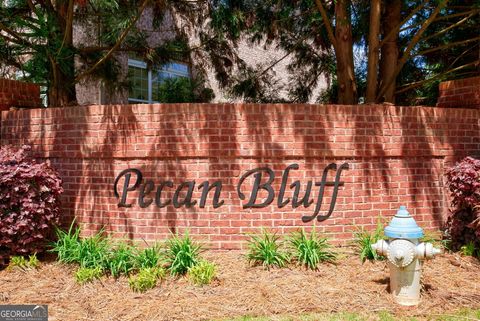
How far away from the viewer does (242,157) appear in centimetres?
601

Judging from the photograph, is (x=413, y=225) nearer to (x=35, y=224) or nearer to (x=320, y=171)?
(x=320, y=171)

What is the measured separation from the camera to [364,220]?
618 centimetres

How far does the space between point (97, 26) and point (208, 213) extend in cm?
526

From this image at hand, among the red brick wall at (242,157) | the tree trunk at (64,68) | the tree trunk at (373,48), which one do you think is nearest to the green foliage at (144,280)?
the red brick wall at (242,157)

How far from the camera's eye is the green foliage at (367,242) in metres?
5.69

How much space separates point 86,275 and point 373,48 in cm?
553

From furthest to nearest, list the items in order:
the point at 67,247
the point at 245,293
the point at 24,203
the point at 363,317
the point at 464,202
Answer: the point at 464,202
the point at 67,247
the point at 24,203
the point at 245,293
the point at 363,317

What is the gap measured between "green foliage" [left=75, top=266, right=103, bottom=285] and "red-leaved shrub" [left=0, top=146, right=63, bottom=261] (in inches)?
35.1

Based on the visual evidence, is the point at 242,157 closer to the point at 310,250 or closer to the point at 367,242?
the point at 310,250

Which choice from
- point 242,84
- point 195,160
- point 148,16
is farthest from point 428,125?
point 148,16

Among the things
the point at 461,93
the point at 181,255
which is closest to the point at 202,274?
the point at 181,255

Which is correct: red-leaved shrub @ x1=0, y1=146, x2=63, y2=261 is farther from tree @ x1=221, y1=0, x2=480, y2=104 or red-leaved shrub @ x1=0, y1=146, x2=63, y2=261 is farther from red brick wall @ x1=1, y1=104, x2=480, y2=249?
tree @ x1=221, y1=0, x2=480, y2=104

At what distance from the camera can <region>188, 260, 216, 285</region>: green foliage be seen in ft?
16.7

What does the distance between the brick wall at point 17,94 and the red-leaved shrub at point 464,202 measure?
6734mm
